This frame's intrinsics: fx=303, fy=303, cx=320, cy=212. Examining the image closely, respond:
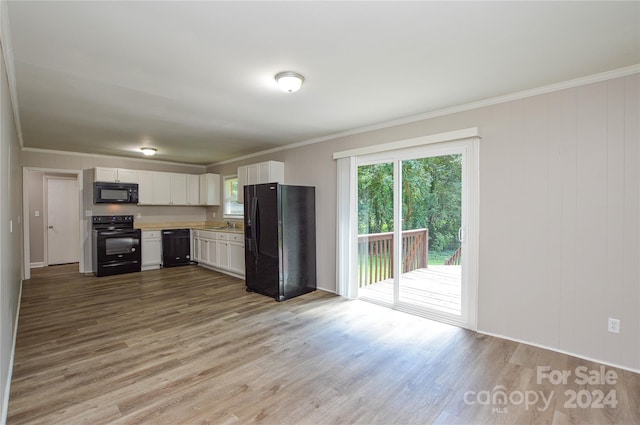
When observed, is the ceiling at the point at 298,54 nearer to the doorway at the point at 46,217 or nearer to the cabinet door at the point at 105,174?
the cabinet door at the point at 105,174

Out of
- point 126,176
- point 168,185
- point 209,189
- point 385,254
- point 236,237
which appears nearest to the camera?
point 385,254

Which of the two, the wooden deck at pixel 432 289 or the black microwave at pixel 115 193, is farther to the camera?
the black microwave at pixel 115 193

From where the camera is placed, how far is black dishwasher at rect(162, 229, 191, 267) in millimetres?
6500

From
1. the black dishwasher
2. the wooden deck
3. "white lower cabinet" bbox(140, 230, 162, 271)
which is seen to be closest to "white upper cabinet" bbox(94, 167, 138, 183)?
"white lower cabinet" bbox(140, 230, 162, 271)

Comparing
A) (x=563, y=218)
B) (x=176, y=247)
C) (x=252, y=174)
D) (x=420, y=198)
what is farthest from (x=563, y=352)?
(x=176, y=247)

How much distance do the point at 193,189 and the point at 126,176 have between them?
138 cm

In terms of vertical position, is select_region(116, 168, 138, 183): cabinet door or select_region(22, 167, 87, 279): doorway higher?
select_region(116, 168, 138, 183): cabinet door

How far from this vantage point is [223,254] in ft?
19.5

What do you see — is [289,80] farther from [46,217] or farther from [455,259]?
[46,217]

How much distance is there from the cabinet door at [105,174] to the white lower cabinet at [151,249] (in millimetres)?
1211

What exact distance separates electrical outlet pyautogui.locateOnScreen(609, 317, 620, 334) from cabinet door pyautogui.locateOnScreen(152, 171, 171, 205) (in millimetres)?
7283

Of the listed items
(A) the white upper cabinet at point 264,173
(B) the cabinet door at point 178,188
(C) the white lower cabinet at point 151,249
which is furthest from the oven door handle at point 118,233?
(A) the white upper cabinet at point 264,173

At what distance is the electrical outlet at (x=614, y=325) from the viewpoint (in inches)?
96.9

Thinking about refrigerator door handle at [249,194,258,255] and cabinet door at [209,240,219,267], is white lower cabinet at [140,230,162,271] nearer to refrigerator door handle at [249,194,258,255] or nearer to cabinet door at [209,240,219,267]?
cabinet door at [209,240,219,267]
